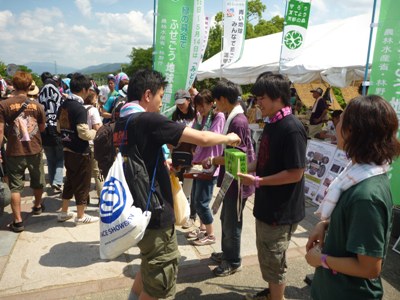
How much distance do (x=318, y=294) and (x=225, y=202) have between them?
55.9 inches

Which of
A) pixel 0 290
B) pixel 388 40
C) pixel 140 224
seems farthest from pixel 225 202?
pixel 388 40

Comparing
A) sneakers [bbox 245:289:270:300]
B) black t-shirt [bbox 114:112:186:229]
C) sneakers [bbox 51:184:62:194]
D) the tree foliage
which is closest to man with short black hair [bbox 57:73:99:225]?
sneakers [bbox 51:184:62:194]

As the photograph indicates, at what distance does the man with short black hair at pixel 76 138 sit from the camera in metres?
3.82

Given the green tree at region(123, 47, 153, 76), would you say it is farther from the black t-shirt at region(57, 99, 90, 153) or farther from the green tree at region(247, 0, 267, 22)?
the black t-shirt at region(57, 99, 90, 153)

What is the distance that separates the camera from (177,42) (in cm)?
526

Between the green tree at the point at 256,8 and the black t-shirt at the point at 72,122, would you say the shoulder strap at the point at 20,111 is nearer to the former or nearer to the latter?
the black t-shirt at the point at 72,122

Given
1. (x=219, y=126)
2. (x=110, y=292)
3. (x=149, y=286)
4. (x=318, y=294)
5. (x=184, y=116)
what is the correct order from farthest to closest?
(x=184, y=116)
(x=219, y=126)
(x=110, y=292)
(x=149, y=286)
(x=318, y=294)

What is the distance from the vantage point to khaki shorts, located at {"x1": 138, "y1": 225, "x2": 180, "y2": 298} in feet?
6.67

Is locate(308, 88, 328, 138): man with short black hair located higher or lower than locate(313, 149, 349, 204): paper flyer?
higher

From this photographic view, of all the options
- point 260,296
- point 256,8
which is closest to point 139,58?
point 256,8

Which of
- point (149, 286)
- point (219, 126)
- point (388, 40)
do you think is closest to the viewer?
point (149, 286)

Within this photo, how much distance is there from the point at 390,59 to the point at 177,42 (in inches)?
128

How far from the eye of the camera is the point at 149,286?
2.05 meters

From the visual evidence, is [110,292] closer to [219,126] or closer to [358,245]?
[219,126]
